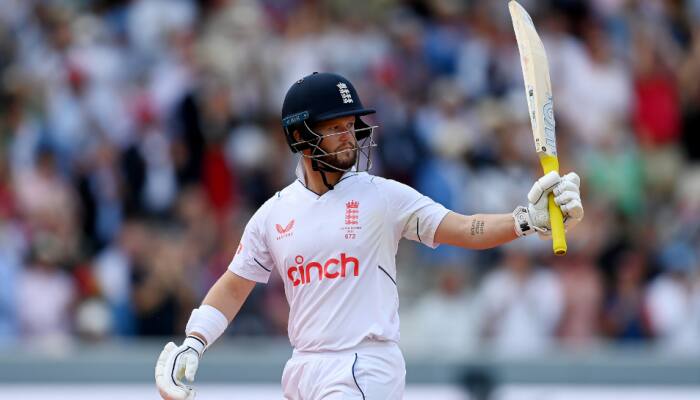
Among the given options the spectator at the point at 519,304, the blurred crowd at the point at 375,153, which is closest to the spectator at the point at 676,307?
the blurred crowd at the point at 375,153

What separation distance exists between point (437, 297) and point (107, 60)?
4.16 metres

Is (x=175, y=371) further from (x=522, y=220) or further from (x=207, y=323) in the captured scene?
(x=522, y=220)

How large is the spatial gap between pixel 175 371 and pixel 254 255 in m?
0.66

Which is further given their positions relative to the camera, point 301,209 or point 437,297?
point 437,297

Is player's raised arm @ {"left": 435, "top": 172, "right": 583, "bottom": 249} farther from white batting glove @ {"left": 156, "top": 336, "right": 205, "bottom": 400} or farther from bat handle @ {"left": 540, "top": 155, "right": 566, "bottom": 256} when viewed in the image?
white batting glove @ {"left": 156, "top": 336, "right": 205, "bottom": 400}

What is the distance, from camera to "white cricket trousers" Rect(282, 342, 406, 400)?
624 centimetres

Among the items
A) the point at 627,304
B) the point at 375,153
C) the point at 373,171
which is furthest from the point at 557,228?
the point at 375,153

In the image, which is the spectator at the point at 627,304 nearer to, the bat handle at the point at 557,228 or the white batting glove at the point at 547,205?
the white batting glove at the point at 547,205

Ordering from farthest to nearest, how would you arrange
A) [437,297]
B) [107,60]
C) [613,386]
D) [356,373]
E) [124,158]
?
[107,60], [124,158], [437,297], [613,386], [356,373]

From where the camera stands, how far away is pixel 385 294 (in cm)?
641

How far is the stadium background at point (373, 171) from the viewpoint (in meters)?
11.0

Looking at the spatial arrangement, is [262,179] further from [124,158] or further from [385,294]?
[385,294]

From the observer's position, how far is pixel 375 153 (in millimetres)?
12719

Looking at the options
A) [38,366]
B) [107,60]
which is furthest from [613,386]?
[107,60]
